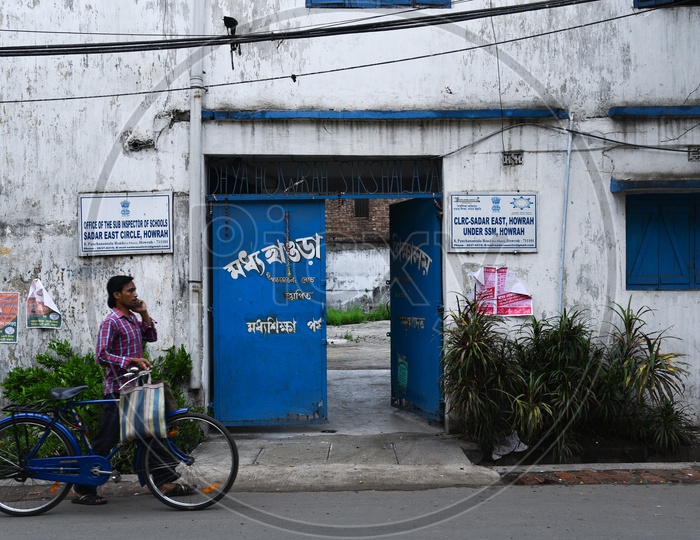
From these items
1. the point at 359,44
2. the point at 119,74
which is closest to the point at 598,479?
the point at 359,44

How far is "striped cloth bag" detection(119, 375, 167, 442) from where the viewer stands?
504 cm

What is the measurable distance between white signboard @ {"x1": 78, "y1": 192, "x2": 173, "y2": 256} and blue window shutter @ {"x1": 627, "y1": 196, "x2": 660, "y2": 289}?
199 inches

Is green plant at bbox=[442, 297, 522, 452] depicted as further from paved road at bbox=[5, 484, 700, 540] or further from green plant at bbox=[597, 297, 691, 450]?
paved road at bbox=[5, 484, 700, 540]

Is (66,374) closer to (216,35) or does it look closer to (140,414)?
(140,414)

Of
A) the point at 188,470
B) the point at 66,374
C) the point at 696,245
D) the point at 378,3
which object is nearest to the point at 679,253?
the point at 696,245

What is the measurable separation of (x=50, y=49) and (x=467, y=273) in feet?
16.1

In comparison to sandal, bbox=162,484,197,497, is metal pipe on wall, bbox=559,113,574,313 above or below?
above

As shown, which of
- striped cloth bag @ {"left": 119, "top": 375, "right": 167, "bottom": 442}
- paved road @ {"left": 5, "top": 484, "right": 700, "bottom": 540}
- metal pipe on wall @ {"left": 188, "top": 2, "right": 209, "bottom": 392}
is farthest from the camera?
metal pipe on wall @ {"left": 188, "top": 2, "right": 209, "bottom": 392}

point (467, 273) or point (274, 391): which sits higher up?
point (467, 273)

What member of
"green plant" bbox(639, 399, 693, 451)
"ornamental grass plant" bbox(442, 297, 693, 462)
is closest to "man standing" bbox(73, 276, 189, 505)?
"ornamental grass plant" bbox(442, 297, 693, 462)

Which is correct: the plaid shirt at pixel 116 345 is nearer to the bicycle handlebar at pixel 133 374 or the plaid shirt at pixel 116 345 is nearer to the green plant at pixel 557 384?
the bicycle handlebar at pixel 133 374

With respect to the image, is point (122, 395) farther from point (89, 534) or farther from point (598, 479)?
point (598, 479)

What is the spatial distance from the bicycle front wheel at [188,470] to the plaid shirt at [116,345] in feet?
1.84

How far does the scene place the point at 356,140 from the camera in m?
7.51
